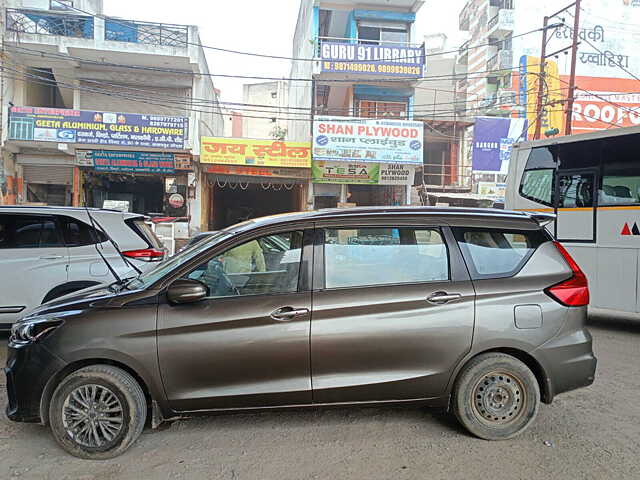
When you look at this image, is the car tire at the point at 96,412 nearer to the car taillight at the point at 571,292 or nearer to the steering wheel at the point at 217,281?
the steering wheel at the point at 217,281

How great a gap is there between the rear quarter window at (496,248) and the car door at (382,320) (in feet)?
0.45

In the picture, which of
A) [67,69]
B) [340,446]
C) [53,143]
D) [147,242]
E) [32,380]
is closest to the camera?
[32,380]

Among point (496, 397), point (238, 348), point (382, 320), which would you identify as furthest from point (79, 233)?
point (496, 397)

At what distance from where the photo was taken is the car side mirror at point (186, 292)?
3.01 metres

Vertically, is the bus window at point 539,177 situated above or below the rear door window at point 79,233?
above

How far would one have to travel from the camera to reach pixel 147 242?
5.87 meters

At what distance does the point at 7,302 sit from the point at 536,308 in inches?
221

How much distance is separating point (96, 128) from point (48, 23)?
14.9 feet

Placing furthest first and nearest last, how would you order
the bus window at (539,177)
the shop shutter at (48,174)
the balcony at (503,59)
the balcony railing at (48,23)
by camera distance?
the balcony at (503,59) < the shop shutter at (48,174) < the balcony railing at (48,23) < the bus window at (539,177)

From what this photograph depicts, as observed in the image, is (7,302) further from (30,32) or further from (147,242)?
(30,32)

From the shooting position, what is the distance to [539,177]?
820 centimetres

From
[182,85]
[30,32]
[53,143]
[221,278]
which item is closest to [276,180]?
[182,85]

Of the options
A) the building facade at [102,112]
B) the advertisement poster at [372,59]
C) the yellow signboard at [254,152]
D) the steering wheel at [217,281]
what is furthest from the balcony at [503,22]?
the steering wheel at [217,281]

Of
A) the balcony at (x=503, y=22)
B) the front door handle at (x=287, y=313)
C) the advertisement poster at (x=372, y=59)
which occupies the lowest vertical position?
the front door handle at (x=287, y=313)
